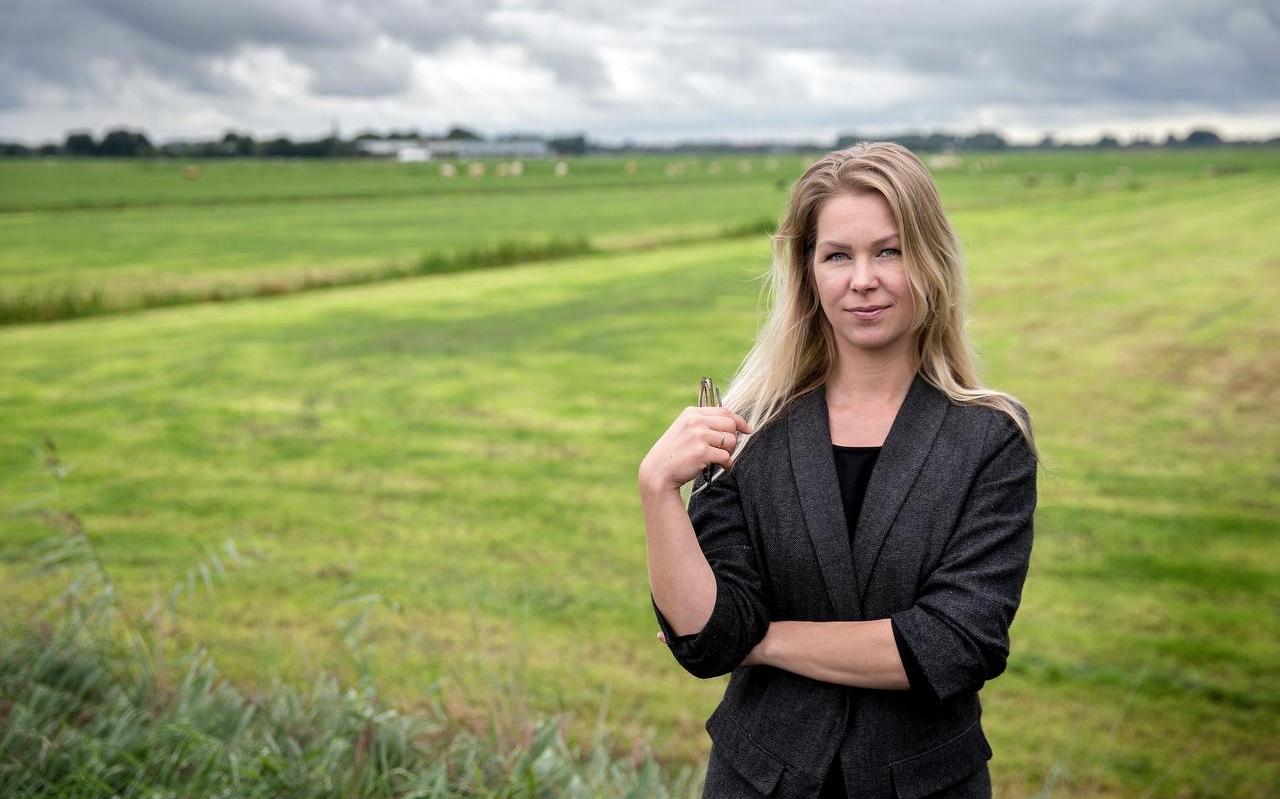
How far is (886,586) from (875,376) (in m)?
0.40

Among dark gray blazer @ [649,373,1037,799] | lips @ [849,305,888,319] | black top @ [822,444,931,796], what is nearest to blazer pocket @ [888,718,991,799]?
dark gray blazer @ [649,373,1037,799]

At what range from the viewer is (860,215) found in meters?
2.02

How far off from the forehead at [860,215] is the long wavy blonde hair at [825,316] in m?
0.01

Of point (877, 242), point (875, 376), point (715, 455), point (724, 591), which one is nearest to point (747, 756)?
point (724, 591)

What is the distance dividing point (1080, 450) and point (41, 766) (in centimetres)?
913

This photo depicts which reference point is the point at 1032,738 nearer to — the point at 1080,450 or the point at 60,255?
the point at 1080,450

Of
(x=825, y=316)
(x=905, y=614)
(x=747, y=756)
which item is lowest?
(x=747, y=756)

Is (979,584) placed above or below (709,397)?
below

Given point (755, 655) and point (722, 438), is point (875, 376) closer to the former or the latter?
point (722, 438)

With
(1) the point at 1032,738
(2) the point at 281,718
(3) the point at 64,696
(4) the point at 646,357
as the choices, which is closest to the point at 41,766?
(3) the point at 64,696

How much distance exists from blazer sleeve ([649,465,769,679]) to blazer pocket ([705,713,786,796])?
0.15 m

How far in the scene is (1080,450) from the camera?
10.5 m

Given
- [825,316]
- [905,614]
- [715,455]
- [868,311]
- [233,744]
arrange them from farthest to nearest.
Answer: [233,744]
[825,316]
[868,311]
[905,614]
[715,455]

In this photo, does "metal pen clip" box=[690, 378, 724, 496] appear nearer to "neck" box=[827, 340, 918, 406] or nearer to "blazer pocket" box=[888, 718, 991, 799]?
"neck" box=[827, 340, 918, 406]
